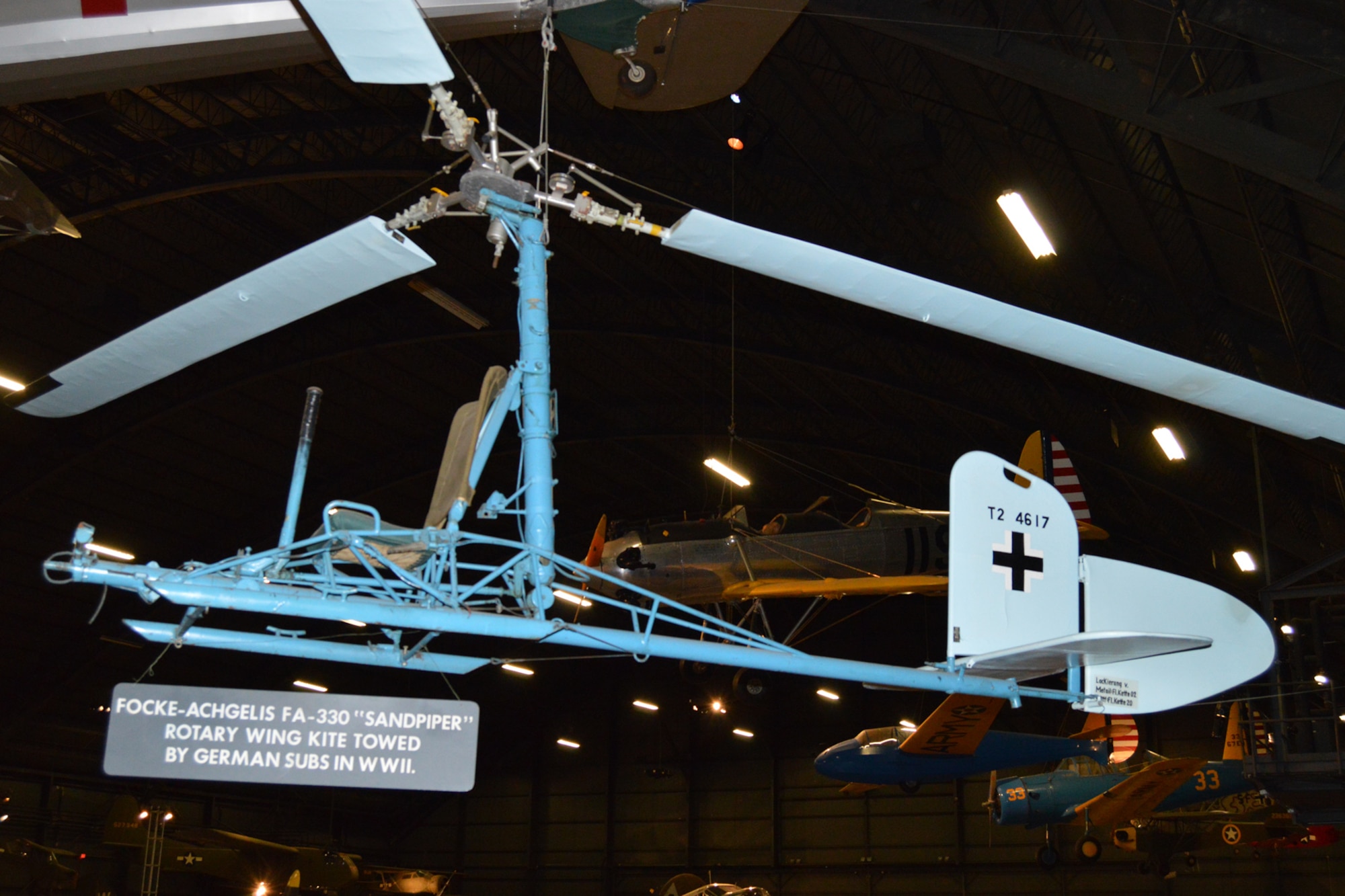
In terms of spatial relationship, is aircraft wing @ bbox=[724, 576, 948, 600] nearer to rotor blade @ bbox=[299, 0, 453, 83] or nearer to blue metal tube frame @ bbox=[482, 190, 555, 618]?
blue metal tube frame @ bbox=[482, 190, 555, 618]

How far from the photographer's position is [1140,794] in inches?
664

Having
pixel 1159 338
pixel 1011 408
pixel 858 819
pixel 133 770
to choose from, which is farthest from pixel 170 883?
pixel 133 770

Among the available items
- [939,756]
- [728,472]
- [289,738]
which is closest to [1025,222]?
[728,472]

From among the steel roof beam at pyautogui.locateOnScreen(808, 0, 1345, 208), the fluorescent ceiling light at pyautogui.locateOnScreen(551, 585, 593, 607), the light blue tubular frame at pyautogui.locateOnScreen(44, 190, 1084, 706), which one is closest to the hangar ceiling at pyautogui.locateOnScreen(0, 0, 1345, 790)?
the steel roof beam at pyautogui.locateOnScreen(808, 0, 1345, 208)

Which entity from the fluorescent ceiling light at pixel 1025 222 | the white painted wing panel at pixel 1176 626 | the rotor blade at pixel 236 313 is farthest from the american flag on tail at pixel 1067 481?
the rotor blade at pixel 236 313

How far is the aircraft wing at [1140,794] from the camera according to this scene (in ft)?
53.0

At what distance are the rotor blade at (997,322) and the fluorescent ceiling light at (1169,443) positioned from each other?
983 cm

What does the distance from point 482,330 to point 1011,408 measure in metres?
9.28

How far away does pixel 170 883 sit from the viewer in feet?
99.5

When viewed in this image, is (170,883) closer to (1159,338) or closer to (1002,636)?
(1159,338)

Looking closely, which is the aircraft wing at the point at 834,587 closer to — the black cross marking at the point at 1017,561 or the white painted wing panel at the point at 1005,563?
the white painted wing panel at the point at 1005,563

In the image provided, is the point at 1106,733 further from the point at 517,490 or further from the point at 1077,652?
the point at 517,490

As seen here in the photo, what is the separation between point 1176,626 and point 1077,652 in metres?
0.90

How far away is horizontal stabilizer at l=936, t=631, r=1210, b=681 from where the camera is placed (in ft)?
16.2
